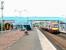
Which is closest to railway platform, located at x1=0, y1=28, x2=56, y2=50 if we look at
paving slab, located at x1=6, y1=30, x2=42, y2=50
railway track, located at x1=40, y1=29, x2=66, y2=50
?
paving slab, located at x1=6, y1=30, x2=42, y2=50

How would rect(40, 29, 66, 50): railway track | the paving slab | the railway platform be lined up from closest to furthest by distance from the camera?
the paving slab → the railway platform → rect(40, 29, 66, 50): railway track

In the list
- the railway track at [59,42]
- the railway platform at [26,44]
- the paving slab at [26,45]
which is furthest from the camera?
the railway track at [59,42]

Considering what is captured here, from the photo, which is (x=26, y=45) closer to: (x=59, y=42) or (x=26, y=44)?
(x=26, y=44)

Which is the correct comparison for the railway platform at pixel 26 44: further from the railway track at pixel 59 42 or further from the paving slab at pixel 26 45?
the railway track at pixel 59 42

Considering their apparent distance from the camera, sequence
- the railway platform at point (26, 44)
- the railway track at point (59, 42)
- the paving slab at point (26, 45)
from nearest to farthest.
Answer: the paving slab at point (26, 45) → the railway platform at point (26, 44) → the railway track at point (59, 42)

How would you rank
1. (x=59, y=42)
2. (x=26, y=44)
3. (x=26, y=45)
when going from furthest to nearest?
(x=59, y=42) < (x=26, y=44) < (x=26, y=45)

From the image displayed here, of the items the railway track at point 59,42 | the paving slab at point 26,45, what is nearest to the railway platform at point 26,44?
the paving slab at point 26,45

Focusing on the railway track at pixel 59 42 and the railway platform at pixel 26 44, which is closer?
the railway platform at pixel 26 44

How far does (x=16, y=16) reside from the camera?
478ft

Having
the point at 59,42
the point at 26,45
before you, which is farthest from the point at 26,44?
the point at 59,42

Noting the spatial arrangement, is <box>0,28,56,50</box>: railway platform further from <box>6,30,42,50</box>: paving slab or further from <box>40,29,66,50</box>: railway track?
<box>40,29,66,50</box>: railway track

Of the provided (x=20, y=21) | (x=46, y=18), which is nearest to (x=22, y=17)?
(x=20, y=21)

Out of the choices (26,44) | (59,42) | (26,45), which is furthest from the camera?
(59,42)

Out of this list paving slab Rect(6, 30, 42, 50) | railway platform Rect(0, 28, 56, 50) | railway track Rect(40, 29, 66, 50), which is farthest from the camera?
railway track Rect(40, 29, 66, 50)
